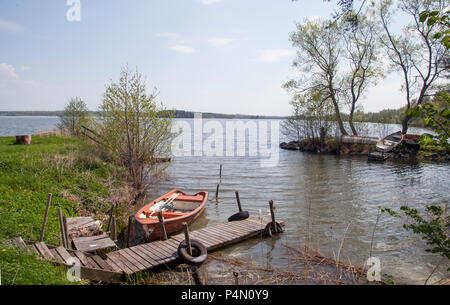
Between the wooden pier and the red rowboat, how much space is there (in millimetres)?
637

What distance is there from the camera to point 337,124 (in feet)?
119

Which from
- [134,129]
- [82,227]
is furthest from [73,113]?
[82,227]

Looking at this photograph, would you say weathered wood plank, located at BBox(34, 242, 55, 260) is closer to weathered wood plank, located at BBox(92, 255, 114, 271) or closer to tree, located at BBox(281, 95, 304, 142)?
weathered wood plank, located at BBox(92, 255, 114, 271)

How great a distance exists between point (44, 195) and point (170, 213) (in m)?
4.43

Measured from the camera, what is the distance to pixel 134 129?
14.5 metres

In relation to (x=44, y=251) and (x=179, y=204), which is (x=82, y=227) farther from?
(x=179, y=204)

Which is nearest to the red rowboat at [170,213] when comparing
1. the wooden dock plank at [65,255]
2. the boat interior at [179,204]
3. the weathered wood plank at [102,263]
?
the boat interior at [179,204]

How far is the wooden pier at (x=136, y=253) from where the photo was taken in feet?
22.7

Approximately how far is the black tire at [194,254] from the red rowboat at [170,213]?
69.0 inches

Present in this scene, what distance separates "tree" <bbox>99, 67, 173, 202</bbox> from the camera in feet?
47.1

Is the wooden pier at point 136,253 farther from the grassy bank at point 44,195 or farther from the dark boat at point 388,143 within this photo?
the dark boat at point 388,143

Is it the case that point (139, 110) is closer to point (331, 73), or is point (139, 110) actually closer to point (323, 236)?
point (323, 236)

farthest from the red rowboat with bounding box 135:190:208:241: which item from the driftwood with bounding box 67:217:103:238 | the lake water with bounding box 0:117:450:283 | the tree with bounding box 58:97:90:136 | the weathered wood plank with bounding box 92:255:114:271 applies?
the tree with bounding box 58:97:90:136
